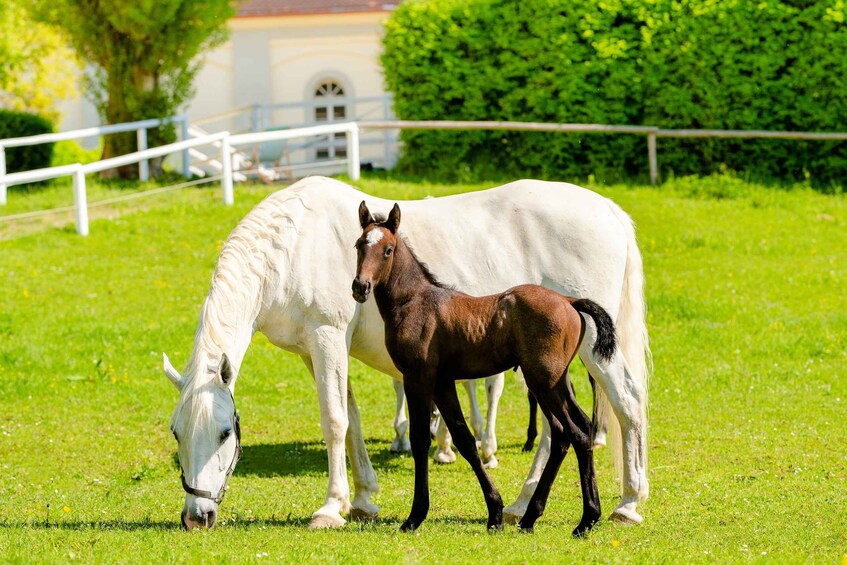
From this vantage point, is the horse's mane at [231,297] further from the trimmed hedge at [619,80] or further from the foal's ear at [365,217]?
the trimmed hedge at [619,80]

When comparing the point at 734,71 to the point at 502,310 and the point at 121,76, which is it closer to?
the point at 121,76

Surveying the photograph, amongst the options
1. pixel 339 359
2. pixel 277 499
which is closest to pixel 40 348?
pixel 277 499

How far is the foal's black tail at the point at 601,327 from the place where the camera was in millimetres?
6004

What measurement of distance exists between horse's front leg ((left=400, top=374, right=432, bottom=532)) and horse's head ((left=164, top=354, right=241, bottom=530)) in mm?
994

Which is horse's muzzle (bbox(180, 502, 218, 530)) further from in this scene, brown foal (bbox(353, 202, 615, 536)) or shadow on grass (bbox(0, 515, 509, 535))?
brown foal (bbox(353, 202, 615, 536))

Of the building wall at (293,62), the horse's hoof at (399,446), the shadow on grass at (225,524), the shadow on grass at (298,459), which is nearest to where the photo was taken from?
the shadow on grass at (225,524)

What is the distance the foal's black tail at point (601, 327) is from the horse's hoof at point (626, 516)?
44.4 inches

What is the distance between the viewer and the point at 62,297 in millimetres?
13648

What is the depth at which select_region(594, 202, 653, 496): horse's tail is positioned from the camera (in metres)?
7.27

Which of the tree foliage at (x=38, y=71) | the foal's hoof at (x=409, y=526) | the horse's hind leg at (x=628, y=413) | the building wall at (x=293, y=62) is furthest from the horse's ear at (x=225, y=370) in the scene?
the building wall at (x=293, y=62)

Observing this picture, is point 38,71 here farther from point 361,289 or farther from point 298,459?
point 361,289

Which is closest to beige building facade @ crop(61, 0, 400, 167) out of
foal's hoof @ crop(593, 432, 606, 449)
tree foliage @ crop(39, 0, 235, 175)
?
tree foliage @ crop(39, 0, 235, 175)

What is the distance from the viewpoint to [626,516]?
6.66 metres

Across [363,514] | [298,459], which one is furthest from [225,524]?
[298,459]
